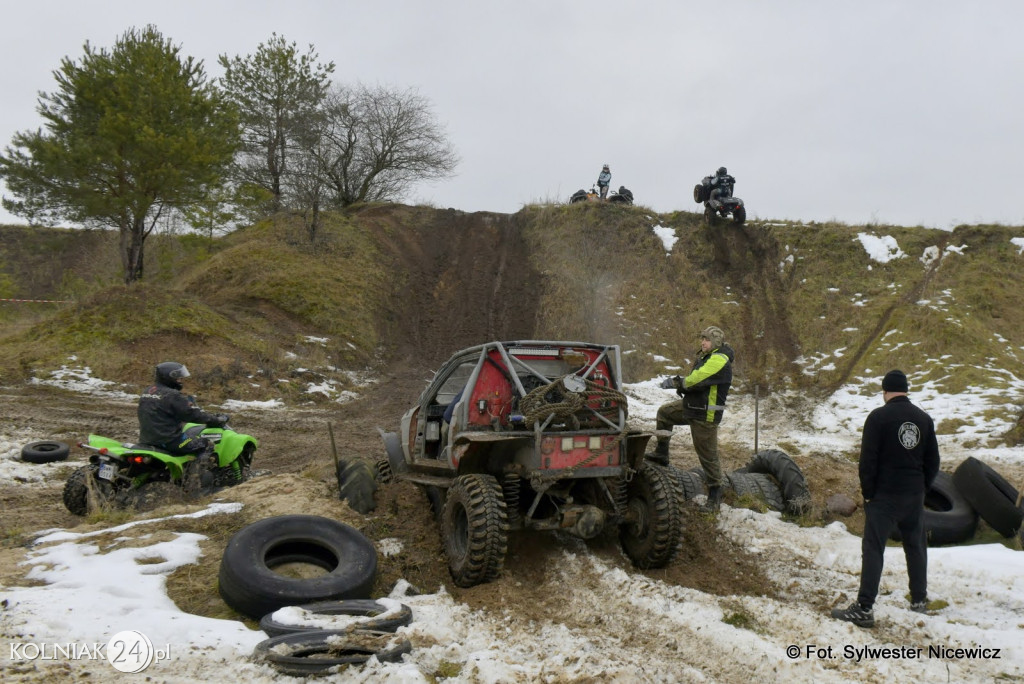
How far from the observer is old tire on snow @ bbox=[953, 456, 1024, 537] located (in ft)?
19.9

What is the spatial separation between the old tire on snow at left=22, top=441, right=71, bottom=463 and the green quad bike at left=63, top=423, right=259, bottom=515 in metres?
3.01

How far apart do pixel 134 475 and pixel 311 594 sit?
10.7ft

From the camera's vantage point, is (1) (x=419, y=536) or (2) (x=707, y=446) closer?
(1) (x=419, y=536)

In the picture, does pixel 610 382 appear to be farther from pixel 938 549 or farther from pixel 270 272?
pixel 270 272

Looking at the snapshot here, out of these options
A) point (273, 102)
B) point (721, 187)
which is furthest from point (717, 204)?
point (273, 102)

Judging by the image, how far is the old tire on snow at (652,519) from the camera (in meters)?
5.50

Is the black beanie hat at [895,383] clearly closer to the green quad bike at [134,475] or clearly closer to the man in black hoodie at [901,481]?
the man in black hoodie at [901,481]

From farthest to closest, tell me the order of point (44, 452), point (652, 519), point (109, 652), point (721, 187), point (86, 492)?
point (721, 187)
point (44, 452)
point (86, 492)
point (652, 519)
point (109, 652)

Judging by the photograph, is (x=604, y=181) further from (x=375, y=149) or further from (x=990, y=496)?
(x=990, y=496)

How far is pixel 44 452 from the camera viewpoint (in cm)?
911

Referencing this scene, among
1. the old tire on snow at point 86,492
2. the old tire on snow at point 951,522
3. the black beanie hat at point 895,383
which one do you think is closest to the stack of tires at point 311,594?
the old tire on snow at point 86,492

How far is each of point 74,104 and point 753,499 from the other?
20428 mm

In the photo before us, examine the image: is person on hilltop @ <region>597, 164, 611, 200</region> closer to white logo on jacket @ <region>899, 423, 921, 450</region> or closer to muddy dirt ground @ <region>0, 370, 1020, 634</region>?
muddy dirt ground @ <region>0, 370, 1020, 634</region>

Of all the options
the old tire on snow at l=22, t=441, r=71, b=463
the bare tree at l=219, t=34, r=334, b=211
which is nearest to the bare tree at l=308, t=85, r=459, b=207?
the bare tree at l=219, t=34, r=334, b=211
